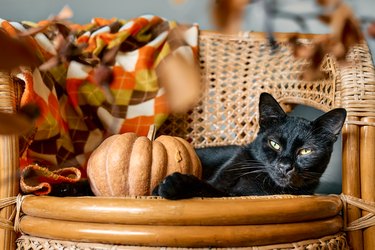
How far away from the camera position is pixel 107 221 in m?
0.78

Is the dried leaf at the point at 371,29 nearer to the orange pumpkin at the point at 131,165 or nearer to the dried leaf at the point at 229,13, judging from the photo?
the dried leaf at the point at 229,13

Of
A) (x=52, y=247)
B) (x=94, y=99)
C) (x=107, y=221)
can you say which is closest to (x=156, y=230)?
(x=107, y=221)

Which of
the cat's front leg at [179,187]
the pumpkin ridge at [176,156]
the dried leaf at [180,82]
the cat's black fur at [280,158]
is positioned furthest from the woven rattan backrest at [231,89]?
the dried leaf at [180,82]

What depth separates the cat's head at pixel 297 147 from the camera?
3.37ft

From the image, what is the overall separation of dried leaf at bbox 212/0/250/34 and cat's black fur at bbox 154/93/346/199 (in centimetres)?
71

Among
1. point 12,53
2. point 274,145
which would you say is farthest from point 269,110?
point 12,53

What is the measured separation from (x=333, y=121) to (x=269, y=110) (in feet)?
0.57

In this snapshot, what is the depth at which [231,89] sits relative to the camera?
4.88 ft

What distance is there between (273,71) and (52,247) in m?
0.93

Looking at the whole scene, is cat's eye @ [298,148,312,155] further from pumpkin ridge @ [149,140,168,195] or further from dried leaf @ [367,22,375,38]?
dried leaf @ [367,22,375,38]

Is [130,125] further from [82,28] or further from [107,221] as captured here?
[107,221]

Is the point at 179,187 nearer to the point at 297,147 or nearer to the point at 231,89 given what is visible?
the point at 297,147

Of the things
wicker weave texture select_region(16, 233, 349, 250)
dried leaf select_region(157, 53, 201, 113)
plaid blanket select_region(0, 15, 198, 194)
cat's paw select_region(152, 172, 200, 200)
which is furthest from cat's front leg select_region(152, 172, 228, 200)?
dried leaf select_region(157, 53, 201, 113)

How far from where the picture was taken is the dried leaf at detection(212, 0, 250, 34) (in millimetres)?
238
